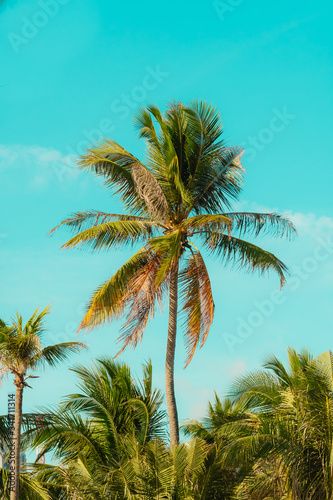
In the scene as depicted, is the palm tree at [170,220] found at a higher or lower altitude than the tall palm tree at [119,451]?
higher

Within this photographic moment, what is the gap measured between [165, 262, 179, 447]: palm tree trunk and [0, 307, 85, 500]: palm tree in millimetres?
3144

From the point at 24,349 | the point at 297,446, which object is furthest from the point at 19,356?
the point at 297,446

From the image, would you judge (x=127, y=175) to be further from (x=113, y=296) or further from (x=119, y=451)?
(x=119, y=451)

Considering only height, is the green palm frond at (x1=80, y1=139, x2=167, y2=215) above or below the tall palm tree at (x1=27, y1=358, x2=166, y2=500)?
above

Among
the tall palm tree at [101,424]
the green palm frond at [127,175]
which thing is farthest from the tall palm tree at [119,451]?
the green palm frond at [127,175]

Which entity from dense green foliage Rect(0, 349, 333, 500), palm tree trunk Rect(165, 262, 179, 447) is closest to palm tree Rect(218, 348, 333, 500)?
dense green foliage Rect(0, 349, 333, 500)

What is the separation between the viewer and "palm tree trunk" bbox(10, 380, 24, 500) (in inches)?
598

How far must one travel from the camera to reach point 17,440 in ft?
50.6

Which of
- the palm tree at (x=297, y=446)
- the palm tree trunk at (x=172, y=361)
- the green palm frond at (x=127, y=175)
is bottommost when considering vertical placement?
the palm tree at (x=297, y=446)

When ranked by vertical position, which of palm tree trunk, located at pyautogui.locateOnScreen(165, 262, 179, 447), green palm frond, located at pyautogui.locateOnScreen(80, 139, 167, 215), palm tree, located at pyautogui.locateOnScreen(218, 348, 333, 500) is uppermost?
green palm frond, located at pyautogui.locateOnScreen(80, 139, 167, 215)

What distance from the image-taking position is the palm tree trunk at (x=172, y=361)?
17.5 meters

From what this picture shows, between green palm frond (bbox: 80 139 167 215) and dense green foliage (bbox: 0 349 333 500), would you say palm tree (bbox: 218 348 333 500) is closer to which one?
dense green foliage (bbox: 0 349 333 500)

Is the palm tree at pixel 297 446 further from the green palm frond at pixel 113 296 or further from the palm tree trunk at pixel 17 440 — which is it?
the green palm frond at pixel 113 296

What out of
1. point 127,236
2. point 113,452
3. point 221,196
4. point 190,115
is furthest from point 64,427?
point 190,115
